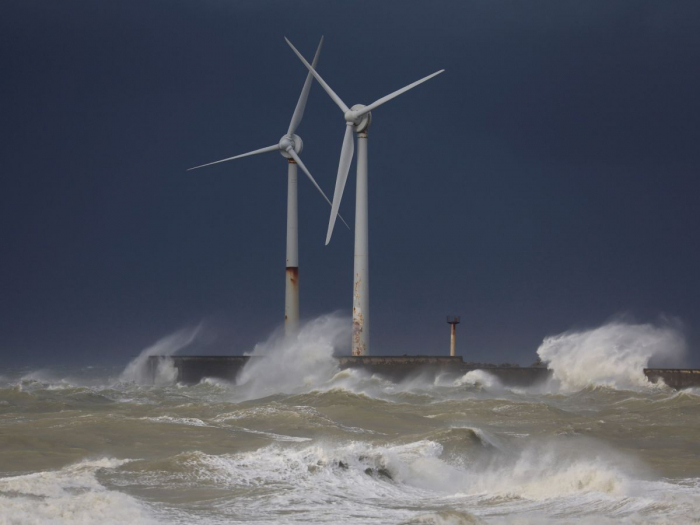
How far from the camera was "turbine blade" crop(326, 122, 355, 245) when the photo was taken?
44.9 m

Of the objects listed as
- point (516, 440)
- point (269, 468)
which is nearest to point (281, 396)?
point (516, 440)

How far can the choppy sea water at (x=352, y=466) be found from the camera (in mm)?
11375

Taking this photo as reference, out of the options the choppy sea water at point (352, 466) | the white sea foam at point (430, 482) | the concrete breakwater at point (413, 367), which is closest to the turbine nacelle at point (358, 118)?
the concrete breakwater at point (413, 367)

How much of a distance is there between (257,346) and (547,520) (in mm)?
39493

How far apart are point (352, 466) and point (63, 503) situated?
16.1 ft

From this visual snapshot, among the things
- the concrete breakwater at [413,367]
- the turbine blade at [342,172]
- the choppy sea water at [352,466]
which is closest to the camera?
the choppy sea water at [352,466]

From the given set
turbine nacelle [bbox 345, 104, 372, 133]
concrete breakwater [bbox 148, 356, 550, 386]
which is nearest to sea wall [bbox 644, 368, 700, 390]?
concrete breakwater [bbox 148, 356, 550, 386]

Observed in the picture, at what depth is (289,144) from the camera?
5531 cm

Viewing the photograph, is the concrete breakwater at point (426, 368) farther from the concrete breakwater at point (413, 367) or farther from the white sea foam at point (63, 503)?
the white sea foam at point (63, 503)

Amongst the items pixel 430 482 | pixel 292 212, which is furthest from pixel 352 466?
pixel 292 212

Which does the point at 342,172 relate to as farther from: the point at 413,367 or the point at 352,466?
the point at 352,466

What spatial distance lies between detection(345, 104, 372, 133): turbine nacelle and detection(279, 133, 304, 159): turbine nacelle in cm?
728

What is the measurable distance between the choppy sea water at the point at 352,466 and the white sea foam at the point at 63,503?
3cm

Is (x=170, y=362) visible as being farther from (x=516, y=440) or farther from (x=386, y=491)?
(x=386, y=491)
